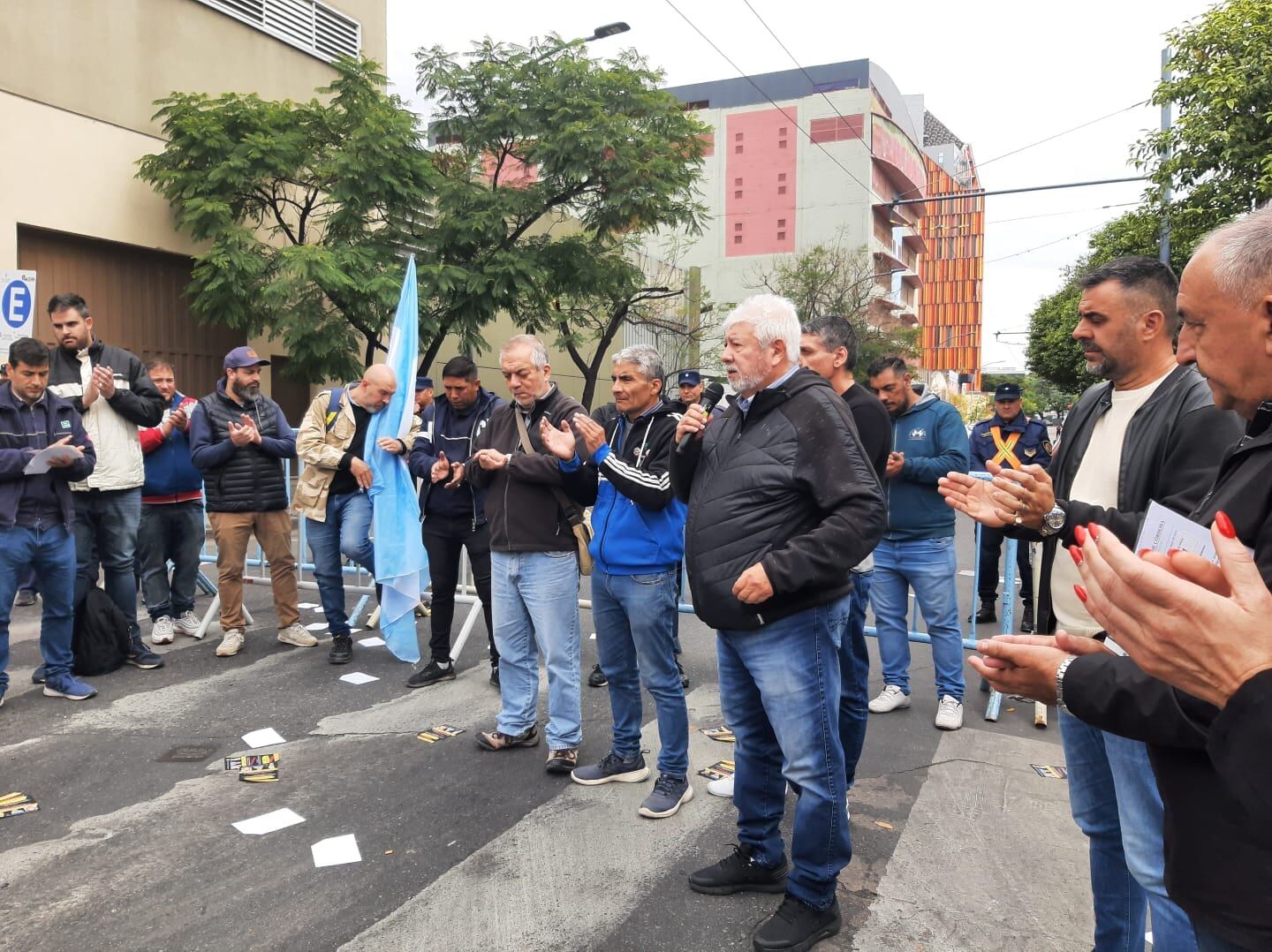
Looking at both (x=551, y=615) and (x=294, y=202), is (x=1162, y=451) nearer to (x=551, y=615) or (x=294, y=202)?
(x=551, y=615)

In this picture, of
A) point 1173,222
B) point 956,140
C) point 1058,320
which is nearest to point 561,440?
point 1173,222

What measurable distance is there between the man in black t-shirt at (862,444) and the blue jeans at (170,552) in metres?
5.20

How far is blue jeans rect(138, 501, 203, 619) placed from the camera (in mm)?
6879

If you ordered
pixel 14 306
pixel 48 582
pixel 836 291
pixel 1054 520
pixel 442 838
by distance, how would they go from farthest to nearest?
pixel 836 291, pixel 14 306, pixel 48 582, pixel 442 838, pixel 1054 520

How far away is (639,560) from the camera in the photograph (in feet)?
13.1

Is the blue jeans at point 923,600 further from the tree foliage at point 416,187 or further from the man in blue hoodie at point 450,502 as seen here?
the tree foliage at point 416,187

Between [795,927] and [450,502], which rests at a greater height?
[450,502]

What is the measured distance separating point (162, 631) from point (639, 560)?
467cm

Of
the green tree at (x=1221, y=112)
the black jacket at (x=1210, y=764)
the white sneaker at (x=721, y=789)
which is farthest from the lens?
the green tree at (x=1221, y=112)

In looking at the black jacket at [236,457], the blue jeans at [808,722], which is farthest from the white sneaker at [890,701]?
the black jacket at [236,457]

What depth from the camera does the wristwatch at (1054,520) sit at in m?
2.58

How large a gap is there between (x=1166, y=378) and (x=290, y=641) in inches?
240

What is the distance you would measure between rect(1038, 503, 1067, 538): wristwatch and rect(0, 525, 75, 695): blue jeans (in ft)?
18.1

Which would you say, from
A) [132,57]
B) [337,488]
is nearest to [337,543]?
[337,488]
